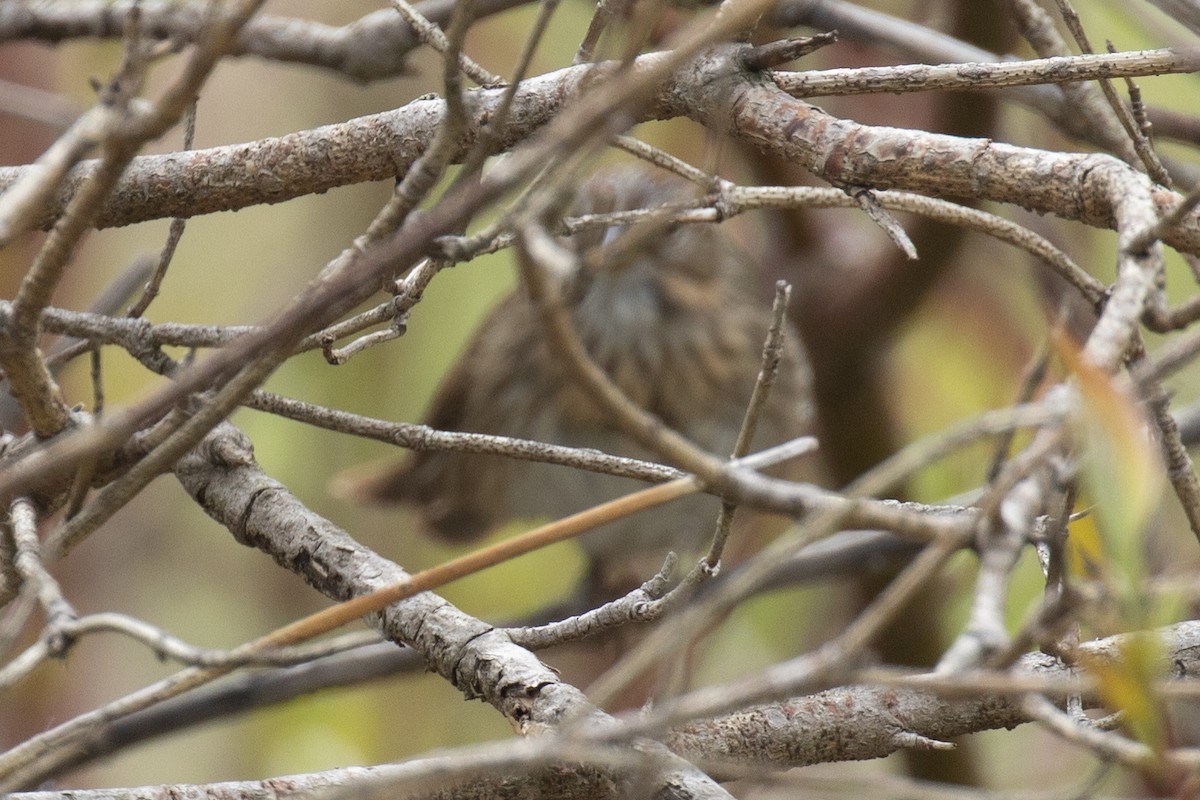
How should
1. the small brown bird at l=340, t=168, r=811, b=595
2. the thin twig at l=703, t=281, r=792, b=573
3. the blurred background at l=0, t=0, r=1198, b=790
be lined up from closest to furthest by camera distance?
the thin twig at l=703, t=281, r=792, b=573 < the blurred background at l=0, t=0, r=1198, b=790 < the small brown bird at l=340, t=168, r=811, b=595

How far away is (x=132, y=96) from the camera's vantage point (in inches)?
27.7

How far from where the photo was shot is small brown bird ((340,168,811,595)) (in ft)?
9.26

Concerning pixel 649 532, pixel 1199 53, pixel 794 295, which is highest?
pixel 794 295

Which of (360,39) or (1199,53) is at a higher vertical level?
(360,39)

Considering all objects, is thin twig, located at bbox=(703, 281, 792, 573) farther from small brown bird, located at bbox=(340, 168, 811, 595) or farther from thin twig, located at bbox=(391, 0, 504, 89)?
small brown bird, located at bbox=(340, 168, 811, 595)

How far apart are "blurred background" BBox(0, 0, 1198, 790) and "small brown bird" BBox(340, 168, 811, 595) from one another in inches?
6.0

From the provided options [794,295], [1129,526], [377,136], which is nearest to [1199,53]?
[1129,526]

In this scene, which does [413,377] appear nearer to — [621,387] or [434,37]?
[621,387]

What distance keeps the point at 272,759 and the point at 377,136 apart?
7.67 ft

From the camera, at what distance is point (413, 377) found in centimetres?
379

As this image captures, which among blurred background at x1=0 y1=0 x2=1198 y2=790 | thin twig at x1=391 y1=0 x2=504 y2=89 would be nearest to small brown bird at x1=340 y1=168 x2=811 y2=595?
blurred background at x1=0 y1=0 x2=1198 y2=790

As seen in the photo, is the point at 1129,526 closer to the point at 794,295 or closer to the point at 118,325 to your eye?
the point at 118,325

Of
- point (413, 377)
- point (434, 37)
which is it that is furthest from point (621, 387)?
point (434, 37)

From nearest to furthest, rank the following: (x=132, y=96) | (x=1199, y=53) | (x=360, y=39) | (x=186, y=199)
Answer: (x=132, y=96) → (x=1199, y=53) → (x=186, y=199) → (x=360, y=39)
